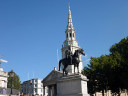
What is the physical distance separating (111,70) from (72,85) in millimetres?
27143

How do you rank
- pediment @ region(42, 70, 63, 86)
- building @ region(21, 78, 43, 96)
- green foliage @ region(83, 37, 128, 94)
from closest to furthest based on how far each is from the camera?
green foliage @ region(83, 37, 128, 94)
pediment @ region(42, 70, 63, 86)
building @ region(21, 78, 43, 96)

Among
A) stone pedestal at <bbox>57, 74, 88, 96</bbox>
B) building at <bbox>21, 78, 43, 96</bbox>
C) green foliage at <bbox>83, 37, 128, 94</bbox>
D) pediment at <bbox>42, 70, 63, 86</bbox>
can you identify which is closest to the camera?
stone pedestal at <bbox>57, 74, 88, 96</bbox>

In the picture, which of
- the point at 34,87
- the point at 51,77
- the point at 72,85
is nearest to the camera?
the point at 72,85

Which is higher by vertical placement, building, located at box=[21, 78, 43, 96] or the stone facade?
the stone facade

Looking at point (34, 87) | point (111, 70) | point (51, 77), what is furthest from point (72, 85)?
point (34, 87)

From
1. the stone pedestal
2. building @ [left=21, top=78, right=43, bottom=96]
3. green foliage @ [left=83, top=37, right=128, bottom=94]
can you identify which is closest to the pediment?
green foliage @ [left=83, top=37, right=128, bottom=94]

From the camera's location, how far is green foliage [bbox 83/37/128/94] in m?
46.3

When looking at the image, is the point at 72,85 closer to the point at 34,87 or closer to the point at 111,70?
the point at 111,70

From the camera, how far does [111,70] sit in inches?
1863

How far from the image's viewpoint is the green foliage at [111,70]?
152 ft

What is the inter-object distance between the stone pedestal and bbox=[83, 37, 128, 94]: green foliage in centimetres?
2425

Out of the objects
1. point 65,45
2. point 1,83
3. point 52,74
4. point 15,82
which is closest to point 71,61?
point 1,83

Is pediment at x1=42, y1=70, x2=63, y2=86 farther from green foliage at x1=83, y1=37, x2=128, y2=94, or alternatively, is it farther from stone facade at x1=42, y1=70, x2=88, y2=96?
stone facade at x1=42, y1=70, x2=88, y2=96

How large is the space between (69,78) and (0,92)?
29951 millimetres
